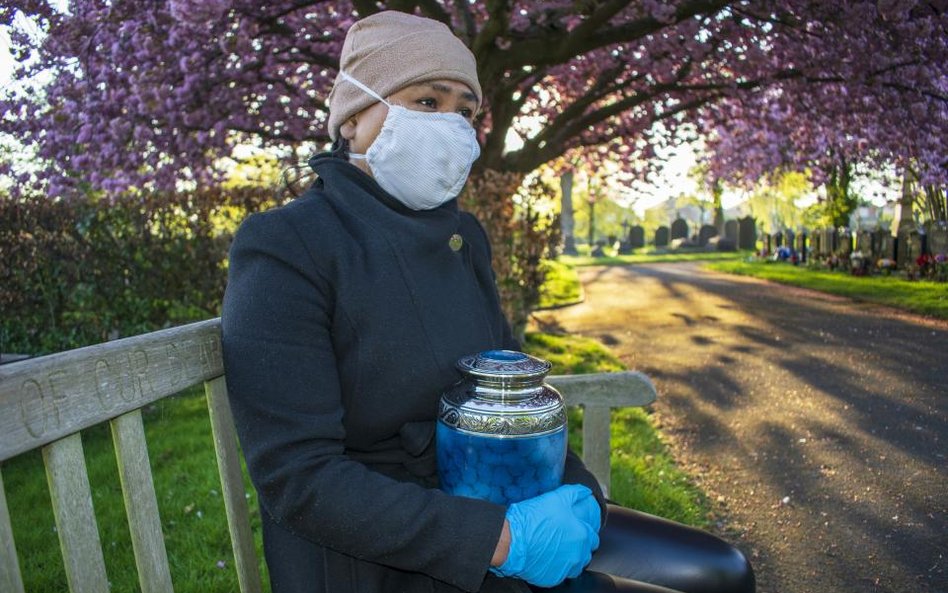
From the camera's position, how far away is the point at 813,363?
24.8 ft

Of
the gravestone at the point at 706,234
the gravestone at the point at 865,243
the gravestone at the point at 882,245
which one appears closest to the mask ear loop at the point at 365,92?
the gravestone at the point at 882,245

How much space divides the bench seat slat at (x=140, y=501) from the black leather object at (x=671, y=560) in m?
1.01

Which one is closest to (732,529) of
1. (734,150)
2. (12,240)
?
(12,240)

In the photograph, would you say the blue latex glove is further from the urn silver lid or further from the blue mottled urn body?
the urn silver lid

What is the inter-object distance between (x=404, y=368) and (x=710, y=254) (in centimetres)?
3130

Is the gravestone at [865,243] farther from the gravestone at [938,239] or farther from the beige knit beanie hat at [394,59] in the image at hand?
the beige knit beanie hat at [394,59]

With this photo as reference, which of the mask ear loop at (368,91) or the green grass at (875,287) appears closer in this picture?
the mask ear loop at (368,91)

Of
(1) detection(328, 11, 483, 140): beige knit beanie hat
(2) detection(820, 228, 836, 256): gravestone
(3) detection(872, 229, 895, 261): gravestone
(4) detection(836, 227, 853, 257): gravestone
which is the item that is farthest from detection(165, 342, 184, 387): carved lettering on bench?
(2) detection(820, 228, 836, 256): gravestone

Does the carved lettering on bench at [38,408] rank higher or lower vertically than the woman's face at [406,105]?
lower

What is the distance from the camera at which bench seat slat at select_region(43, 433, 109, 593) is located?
123cm

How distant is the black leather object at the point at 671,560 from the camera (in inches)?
74.0

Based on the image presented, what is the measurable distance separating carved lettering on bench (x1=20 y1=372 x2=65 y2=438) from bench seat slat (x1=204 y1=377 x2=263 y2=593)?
1.93ft

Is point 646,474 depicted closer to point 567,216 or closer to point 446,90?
point 446,90

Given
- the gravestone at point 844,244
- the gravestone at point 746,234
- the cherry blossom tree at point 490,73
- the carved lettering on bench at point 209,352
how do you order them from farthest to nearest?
the gravestone at point 746,234 → the gravestone at point 844,244 → the cherry blossom tree at point 490,73 → the carved lettering on bench at point 209,352
